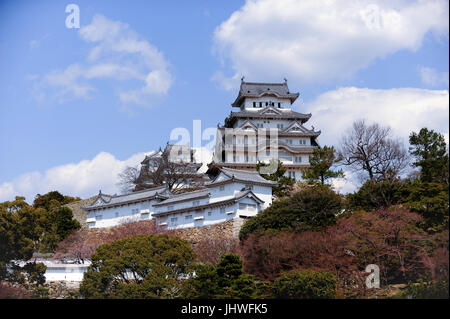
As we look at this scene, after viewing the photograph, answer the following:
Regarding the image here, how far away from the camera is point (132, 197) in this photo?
30.9 meters

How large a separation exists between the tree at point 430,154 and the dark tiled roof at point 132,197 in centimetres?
1524

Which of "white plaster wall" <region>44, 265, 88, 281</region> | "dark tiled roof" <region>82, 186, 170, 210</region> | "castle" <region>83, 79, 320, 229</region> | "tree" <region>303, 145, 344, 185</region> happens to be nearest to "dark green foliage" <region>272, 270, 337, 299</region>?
"castle" <region>83, 79, 320, 229</region>

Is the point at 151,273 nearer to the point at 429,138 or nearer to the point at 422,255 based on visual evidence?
the point at 422,255

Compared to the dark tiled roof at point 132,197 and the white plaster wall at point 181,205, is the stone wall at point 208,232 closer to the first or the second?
the white plaster wall at point 181,205

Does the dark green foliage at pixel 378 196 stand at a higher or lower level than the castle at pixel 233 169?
lower

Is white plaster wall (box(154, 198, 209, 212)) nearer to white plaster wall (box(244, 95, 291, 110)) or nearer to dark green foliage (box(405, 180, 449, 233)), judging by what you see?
dark green foliage (box(405, 180, 449, 233))

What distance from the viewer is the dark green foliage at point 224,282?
15.2 m

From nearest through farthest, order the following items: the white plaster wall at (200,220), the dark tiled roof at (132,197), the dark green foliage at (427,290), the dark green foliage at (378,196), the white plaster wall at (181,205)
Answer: the dark green foliage at (427,290), the dark green foliage at (378,196), the white plaster wall at (200,220), the white plaster wall at (181,205), the dark tiled roof at (132,197)

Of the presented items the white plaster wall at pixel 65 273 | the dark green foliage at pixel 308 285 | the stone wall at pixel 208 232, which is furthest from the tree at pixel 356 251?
the white plaster wall at pixel 65 273

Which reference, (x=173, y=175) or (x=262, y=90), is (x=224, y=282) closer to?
(x=173, y=175)

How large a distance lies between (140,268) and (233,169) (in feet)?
44.0

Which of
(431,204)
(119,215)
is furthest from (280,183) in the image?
(431,204)

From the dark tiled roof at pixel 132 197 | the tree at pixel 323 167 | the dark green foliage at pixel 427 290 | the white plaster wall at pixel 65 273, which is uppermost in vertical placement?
the tree at pixel 323 167

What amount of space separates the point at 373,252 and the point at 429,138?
276 inches
